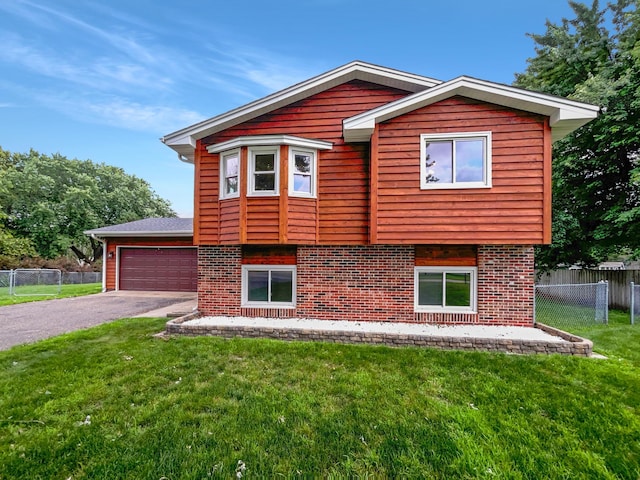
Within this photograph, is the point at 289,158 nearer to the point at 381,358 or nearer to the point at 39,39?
the point at 381,358

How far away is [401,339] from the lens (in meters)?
5.87

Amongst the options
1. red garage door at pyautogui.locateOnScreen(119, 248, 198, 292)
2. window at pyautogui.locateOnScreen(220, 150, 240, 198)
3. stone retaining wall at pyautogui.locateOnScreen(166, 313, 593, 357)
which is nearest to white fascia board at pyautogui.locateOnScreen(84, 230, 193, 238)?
red garage door at pyautogui.locateOnScreen(119, 248, 198, 292)

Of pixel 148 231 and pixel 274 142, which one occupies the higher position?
pixel 274 142

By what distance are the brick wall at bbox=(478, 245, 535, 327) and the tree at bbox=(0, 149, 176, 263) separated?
1165 inches

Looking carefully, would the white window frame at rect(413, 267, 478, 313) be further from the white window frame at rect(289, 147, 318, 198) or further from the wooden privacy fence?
the wooden privacy fence

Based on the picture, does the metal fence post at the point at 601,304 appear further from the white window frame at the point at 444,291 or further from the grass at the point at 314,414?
the white window frame at the point at 444,291

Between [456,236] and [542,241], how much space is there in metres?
1.74

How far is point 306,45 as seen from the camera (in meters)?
15.9

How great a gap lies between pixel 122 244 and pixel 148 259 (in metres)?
1.47

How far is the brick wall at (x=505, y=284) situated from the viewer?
22.3ft

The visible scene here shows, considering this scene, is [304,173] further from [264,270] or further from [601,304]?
[601,304]

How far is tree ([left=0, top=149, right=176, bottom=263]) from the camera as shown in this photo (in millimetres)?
24953

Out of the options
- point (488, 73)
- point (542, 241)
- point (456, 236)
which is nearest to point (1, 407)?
point (456, 236)

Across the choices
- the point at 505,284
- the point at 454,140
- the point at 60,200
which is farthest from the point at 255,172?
the point at 60,200
